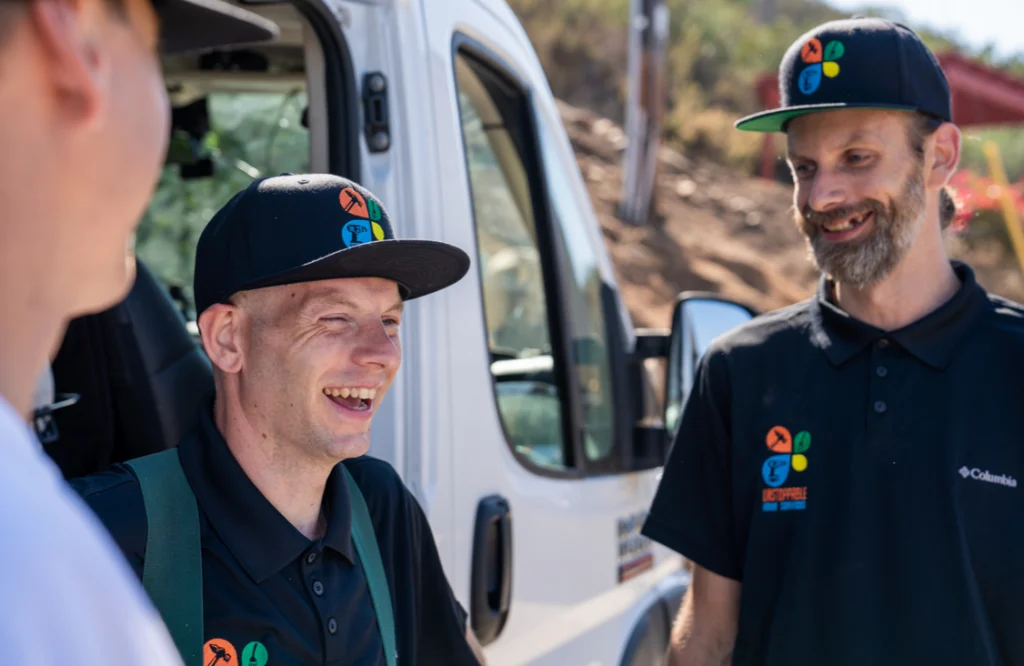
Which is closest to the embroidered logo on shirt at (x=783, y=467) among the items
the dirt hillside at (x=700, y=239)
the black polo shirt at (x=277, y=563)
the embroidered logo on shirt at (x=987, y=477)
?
the embroidered logo on shirt at (x=987, y=477)

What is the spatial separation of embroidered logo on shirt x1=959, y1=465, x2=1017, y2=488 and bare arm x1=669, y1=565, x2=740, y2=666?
0.49 metres

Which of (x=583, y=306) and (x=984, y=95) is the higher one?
(x=984, y=95)

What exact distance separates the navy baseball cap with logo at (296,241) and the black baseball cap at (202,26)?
0.56 metres

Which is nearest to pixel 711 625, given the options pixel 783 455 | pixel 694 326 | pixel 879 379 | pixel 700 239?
pixel 783 455

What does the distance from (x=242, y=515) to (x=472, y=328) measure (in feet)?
2.77

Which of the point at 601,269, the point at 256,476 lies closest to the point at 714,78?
the point at 601,269

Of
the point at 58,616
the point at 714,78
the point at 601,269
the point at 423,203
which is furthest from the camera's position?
the point at 714,78

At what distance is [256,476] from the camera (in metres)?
1.80

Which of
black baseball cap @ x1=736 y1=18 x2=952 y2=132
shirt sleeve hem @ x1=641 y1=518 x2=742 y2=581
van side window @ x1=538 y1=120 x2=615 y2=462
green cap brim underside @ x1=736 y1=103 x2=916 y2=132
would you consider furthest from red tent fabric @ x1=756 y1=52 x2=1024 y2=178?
shirt sleeve hem @ x1=641 y1=518 x2=742 y2=581

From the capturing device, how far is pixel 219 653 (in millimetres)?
1589

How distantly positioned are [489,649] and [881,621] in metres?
0.81

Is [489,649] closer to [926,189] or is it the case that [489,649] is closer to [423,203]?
[423,203]

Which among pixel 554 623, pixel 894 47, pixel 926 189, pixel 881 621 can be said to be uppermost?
pixel 894 47

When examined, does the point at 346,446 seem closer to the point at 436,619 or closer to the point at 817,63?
the point at 436,619
